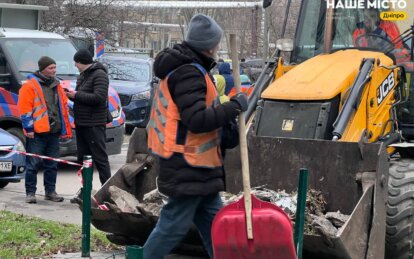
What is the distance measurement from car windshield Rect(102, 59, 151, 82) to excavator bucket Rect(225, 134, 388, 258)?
1404cm

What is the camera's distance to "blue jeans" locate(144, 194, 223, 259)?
19.0 feet

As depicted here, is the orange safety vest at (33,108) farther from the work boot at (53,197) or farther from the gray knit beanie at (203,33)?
the gray knit beanie at (203,33)

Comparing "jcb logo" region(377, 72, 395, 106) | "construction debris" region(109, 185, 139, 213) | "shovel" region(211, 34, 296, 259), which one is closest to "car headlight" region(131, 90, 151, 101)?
"jcb logo" region(377, 72, 395, 106)

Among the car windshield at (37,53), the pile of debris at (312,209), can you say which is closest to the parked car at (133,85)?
the car windshield at (37,53)

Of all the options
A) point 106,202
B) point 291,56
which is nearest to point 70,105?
point 291,56

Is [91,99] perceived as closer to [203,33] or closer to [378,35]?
[378,35]

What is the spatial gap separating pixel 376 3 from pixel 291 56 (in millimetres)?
1085

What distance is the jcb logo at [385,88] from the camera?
7779mm

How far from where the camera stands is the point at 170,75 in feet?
18.9

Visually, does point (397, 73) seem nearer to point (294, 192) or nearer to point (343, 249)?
point (294, 192)

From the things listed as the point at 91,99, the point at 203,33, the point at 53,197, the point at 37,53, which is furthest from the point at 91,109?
the point at 203,33

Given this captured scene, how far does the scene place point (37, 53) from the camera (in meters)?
14.4

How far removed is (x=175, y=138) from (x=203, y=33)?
2.38ft

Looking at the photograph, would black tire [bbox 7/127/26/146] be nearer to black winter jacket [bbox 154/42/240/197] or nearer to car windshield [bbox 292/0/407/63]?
car windshield [bbox 292/0/407/63]
